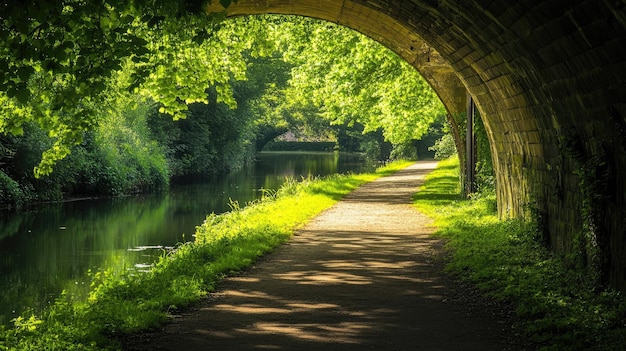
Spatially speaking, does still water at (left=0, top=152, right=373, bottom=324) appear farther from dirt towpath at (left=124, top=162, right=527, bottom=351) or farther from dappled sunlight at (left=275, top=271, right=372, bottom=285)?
dappled sunlight at (left=275, top=271, right=372, bottom=285)

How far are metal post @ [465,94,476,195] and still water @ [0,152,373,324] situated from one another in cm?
666

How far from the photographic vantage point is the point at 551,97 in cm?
931

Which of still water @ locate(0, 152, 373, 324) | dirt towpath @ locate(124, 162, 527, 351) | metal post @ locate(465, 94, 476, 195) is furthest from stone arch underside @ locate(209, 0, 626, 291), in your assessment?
still water @ locate(0, 152, 373, 324)

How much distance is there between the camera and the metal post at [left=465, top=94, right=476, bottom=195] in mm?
19688

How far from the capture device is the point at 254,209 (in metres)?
20.0

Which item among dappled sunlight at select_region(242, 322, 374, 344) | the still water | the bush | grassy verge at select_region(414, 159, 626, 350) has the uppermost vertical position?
the bush

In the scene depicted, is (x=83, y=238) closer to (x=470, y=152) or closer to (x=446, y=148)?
(x=470, y=152)

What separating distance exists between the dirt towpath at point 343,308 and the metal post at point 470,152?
641cm

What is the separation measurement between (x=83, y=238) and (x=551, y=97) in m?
12.3

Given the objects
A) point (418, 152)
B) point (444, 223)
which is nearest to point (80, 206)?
point (444, 223)

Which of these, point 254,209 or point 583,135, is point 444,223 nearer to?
point 254,209

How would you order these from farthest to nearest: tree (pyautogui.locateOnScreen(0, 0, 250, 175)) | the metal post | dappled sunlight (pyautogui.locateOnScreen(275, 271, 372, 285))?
1. the metal post
2. dappled sunlight (pyautogui.locateOnScreen(275, 271, 372, 285))
3. tree (pyautogui.locateOnScreen(0, 0, 250, 175))

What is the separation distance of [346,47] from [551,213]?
Result: 1323 cm

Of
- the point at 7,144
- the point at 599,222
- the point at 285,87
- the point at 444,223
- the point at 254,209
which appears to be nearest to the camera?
the point at 599,222
